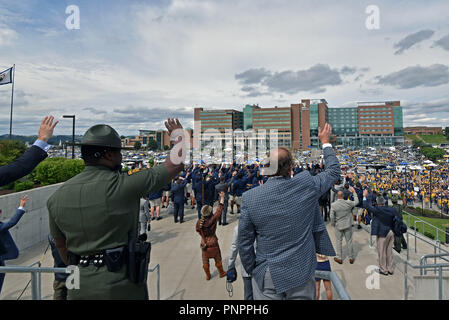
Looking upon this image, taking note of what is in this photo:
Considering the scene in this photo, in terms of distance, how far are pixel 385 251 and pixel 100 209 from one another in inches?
249

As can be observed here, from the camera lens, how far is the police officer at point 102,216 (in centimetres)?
168

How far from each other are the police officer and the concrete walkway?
324cm

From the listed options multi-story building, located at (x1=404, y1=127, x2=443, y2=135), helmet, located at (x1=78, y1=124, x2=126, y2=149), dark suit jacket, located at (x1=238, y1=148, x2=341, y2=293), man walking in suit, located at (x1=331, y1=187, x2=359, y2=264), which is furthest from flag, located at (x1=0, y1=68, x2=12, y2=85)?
multi-story building, located at (x1=404, y1=127, x2=443, y2=135)

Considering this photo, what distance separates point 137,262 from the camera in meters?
1.82

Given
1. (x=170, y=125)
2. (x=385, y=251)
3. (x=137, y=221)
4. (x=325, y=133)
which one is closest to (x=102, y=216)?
(x=137, y=221)

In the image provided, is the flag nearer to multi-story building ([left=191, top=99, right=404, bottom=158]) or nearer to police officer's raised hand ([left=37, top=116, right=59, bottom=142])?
police officer's raised hand ([left=37, top=116, right=59, bottom=142])

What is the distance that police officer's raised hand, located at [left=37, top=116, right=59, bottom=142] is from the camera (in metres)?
2.21

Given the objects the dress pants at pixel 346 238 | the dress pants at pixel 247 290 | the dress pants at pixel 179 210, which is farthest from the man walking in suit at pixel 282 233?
the dress pants at pixel 179 210

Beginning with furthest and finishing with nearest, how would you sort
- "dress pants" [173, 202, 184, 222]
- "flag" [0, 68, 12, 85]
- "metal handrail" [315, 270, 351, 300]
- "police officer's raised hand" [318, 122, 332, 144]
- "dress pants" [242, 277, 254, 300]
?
1. "flag" [0, 68, 12, 85]
2. "dress pants" [173, 202, 184, 222]
3. "dress pants" [242, 277, 254, 300]
4. "police officer's raised hand" [318, 122, 332, 144]
5. "metal handrail" [315, 270, 351, 300]

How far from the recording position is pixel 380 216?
5.78 meters

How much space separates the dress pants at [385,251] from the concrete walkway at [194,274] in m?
0.21
